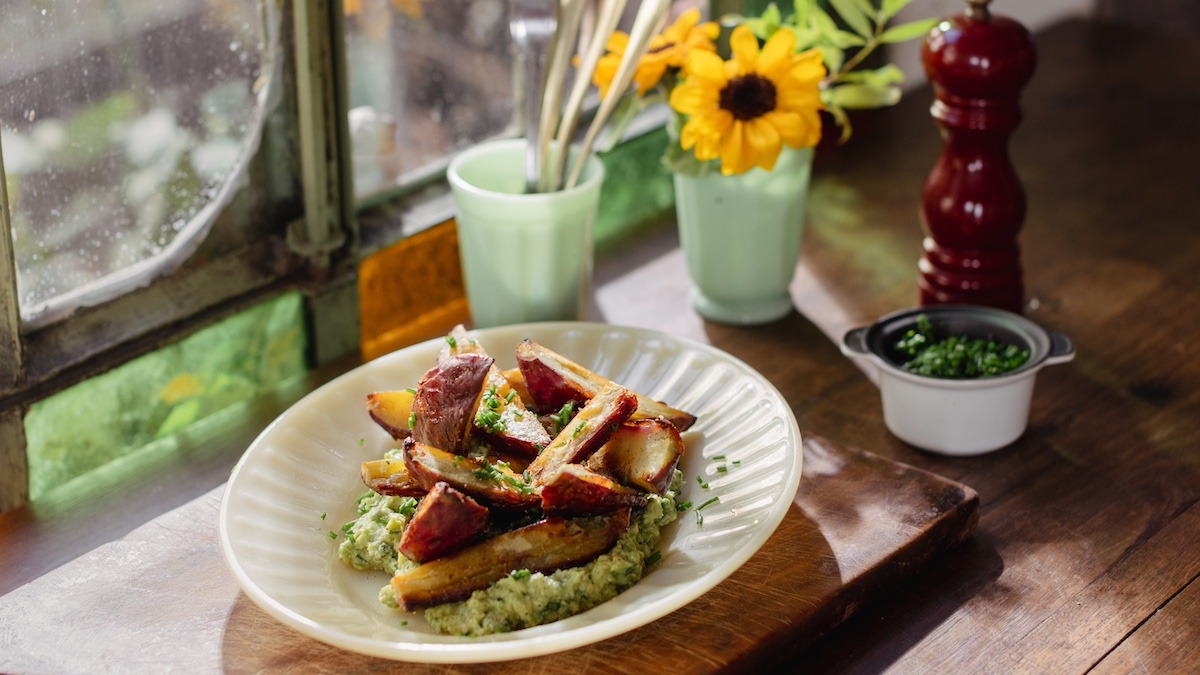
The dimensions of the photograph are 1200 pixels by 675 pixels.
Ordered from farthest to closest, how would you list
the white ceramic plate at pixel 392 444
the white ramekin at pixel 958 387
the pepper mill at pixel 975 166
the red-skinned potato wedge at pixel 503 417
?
the pepper mill at pixel 975 166 < the white ramekin at pixel 958 387 < the red-skinned potato wedge at pixel 503 417 < the white ceramic plate at pixel 392 444

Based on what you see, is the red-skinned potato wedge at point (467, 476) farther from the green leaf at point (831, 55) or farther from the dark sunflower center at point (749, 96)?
the green leaf at point (831, 55)

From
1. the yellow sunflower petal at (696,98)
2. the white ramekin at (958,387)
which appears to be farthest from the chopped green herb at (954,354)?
the yellow sunflower petal at (696,98)

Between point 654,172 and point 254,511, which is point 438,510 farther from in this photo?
point 654,172

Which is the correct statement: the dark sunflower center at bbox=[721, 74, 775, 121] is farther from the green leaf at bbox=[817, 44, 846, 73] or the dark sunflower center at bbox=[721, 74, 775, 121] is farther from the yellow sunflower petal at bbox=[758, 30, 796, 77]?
the green leaf at bbox=[817, 44, 846, 73]

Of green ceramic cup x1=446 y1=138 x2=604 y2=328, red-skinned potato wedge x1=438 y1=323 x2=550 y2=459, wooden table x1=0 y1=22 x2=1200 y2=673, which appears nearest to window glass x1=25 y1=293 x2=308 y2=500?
wooden table x1=0 y1=22 x2=1200 y2=673

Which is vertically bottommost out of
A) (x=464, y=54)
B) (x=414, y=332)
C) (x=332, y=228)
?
(x=414, y=332)

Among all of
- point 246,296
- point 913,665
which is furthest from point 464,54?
point 913,665

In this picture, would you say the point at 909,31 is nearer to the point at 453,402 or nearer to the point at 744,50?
the point at 744,50
